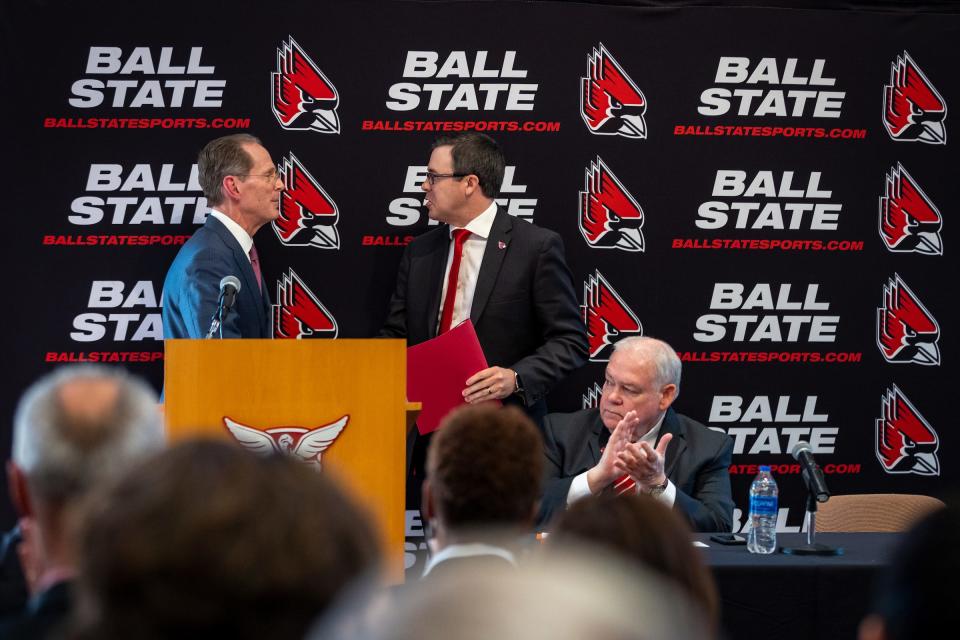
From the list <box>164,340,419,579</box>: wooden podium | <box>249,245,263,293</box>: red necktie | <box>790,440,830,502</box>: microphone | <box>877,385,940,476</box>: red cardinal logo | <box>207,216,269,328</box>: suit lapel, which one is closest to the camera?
<box>164,340,419,579</box>: wooden podium

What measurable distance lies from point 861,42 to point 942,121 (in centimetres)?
55

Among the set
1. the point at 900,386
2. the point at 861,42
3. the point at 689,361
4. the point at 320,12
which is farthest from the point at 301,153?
the point at 900,386

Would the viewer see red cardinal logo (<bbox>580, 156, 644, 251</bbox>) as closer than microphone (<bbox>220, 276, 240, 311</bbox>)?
No

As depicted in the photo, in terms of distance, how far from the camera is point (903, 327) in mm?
5602

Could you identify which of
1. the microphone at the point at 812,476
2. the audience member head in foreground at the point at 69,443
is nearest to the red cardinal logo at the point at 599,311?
the microphone at the point at 812,476

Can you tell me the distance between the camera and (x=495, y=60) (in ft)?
17.6

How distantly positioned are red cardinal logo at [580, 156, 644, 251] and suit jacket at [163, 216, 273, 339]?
1.55 m

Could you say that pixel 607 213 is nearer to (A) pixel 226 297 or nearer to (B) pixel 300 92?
(B) pixel 300 92

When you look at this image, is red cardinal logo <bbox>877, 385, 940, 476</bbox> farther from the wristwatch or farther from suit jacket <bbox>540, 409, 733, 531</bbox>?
the wristwatch

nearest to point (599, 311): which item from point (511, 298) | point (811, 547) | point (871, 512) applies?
point (511, 298)

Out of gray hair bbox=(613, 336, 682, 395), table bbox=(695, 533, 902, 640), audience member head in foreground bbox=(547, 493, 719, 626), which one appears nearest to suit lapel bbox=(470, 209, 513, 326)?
gray hair bbox=(613, 336, 682, 395)

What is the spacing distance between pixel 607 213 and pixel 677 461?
4.88 feet

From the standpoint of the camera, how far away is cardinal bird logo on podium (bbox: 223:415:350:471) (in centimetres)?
334

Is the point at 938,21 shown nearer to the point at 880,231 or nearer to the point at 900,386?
the point at 880,231
